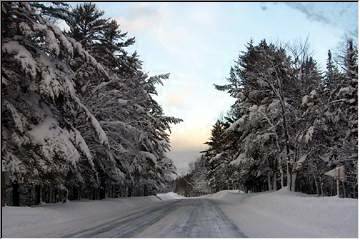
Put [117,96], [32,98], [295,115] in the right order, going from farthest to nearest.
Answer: [295,115]
[117,96]
[32,98]

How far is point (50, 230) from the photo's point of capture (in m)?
14.3

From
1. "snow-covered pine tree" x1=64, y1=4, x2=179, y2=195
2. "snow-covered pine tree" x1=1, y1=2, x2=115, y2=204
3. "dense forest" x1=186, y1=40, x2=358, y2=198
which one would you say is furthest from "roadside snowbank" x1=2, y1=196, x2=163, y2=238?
"dense forest" x1=186, y1=40, x2=358, y2=198

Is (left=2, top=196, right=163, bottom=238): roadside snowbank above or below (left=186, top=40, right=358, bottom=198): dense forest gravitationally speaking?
below

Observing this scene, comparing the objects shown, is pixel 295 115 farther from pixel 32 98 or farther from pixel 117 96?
Result: pixel 32 98

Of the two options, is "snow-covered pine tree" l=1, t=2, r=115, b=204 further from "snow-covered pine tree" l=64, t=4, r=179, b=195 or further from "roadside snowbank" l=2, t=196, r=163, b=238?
"snow-covered pine tree" l=64, t=4, r=179, b=195

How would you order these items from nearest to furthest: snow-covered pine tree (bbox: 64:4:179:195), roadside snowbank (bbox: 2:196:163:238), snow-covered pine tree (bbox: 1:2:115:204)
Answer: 1. roadside snowbank (bbox: 2:196:163:238)
2. snow-covered pine tree (bbox: 1:2:115:204)
3. snow-covered pine tree (bbox: 64:4:179:195)

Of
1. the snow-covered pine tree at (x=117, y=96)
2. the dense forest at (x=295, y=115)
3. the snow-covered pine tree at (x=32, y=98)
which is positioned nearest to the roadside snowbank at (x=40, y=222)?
the snow-covered pine tree at (x=32, y=98)

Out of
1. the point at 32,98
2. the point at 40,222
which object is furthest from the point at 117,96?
the point at 40,222

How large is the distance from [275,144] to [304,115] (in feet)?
18.5

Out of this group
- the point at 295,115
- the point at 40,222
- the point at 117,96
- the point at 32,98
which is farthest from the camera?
the point at 295,115

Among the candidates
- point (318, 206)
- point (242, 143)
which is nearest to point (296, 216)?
point (318, 206)

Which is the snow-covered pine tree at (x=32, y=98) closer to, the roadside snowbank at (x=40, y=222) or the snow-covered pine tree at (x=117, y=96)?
the roadside snowbank at (x=40, y=222)

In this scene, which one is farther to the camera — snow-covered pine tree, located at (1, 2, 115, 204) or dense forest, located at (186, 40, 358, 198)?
dense forest, located at (186, 40, 358, 198)

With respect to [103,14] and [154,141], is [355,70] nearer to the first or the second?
[103,14]
